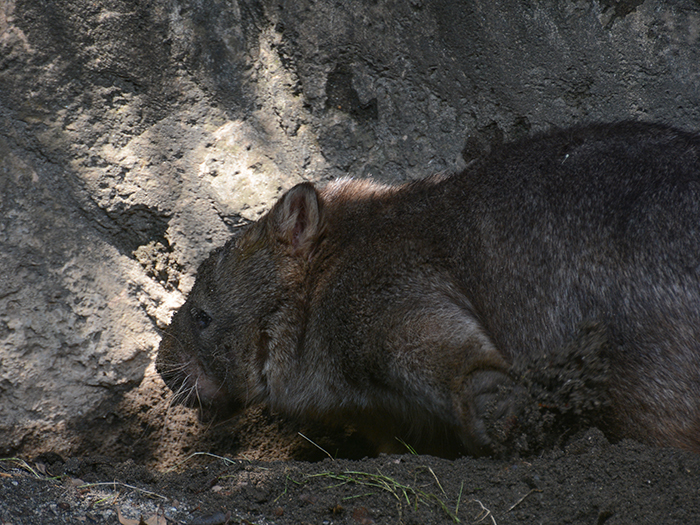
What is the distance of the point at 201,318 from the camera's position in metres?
3.43

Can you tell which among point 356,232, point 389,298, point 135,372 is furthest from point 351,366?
point 135,372

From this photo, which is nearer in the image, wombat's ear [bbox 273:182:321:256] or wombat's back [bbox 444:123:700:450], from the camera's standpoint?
wombat's back [bbox 444:123:700:450]

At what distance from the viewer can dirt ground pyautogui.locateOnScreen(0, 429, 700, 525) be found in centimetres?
219

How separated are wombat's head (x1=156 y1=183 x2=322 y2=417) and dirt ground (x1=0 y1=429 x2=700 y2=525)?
30.4 inches

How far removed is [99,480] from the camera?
2.78 meters

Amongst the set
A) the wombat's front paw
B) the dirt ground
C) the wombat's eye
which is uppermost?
the wombat's eye

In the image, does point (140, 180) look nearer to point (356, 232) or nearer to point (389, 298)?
point (356, 232)

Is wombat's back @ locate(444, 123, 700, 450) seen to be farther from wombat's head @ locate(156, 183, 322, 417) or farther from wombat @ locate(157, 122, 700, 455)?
wombat's head @ locate(156, 183, 322, 417)

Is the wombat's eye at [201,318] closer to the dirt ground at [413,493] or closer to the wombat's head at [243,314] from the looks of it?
the wombat's head at [243,314]

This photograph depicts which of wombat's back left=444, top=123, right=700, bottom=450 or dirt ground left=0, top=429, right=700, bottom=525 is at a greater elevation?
wombat's back left=444, top=123, right=700, bottom=450

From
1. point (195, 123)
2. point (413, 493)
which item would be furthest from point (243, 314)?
point (413, 493)

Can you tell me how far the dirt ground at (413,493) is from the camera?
86.0 inches

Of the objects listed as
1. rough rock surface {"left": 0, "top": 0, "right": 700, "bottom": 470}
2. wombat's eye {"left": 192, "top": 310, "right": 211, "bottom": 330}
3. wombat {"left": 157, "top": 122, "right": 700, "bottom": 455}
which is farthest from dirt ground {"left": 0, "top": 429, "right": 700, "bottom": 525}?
wombat's eye {"left": 192, "top": 310, "right": 211, "bottom": 330}

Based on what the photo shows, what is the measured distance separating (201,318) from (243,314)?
253 mm
